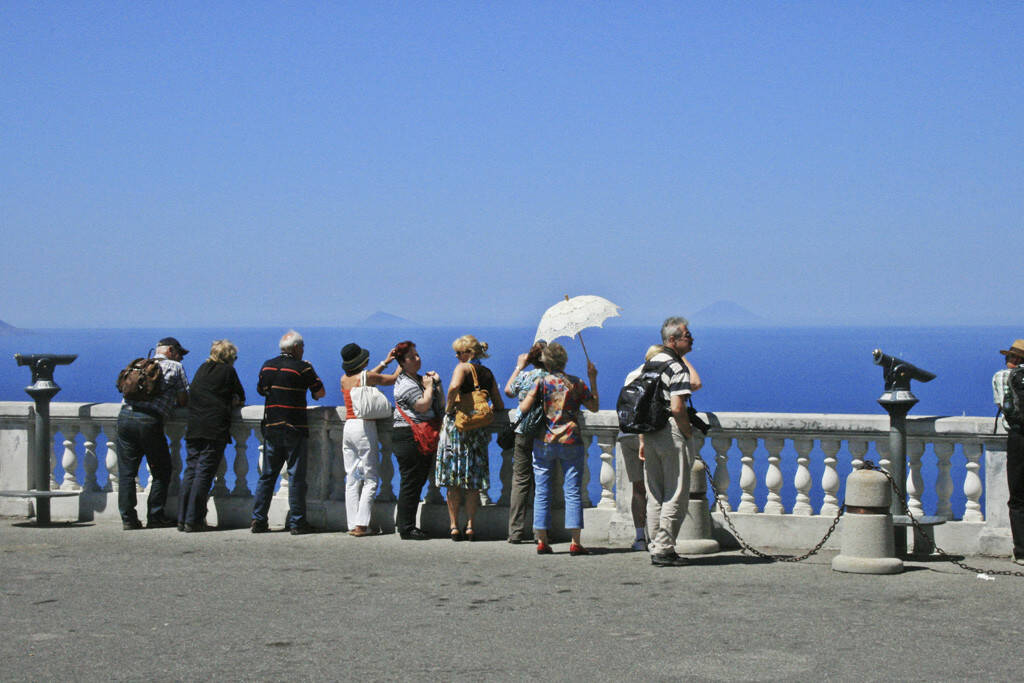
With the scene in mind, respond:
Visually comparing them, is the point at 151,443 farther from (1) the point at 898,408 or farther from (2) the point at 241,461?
(1) the point at 898,408

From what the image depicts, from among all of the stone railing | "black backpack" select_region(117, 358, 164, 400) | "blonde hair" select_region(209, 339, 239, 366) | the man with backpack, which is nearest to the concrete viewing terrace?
the stone railing

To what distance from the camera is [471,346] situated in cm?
1090

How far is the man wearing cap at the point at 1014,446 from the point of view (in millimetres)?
9719

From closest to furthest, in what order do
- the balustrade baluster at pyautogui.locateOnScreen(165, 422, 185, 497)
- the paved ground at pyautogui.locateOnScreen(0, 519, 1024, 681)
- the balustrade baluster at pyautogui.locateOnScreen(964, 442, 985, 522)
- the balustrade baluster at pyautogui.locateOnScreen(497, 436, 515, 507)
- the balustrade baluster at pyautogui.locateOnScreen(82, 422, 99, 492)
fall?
1. the paved ground at pyautogui.locateOnScreen(0, 519, 1024, 681)
2. the balustrade baluster at pyautogui.locateOnScreen(964, 442, 985, 522)
3. the balustrade baluster at pyautogui.locateOnScreen(497, 436, 515, 507)
4. the balustrade baluster at pyautogui.locateOnScreen(165, 422, 185, 497)
5. the balustrade baluster at pyautogui.locateOnScreen(82, 422, 99, 492)

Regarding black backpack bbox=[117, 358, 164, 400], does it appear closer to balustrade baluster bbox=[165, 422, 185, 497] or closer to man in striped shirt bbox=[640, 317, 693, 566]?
balustrade baluster bbox=[165, 422, 185, 497]

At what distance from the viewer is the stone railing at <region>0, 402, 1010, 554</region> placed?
10.2 metres

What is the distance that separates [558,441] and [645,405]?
110 centimetres

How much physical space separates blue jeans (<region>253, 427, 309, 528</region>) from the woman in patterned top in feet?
7.39

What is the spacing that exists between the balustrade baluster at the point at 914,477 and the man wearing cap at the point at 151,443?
20.9 ft

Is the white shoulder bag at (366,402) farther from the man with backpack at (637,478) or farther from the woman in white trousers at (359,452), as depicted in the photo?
the man with backpack at (637,478)

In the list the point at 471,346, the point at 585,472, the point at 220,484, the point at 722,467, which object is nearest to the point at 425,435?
the point at 471,346

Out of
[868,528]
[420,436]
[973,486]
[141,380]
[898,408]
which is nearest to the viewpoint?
[868,528]

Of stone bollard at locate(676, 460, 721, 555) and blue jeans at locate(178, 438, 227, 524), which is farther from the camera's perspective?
blue jeans at locate(178, 438, 227, 524)

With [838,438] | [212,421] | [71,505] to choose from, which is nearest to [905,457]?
[838,438]
